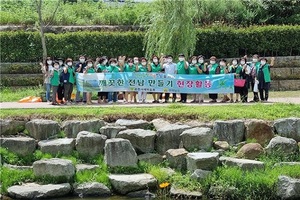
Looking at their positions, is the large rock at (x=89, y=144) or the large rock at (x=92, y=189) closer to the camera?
the large rock at (x=92, y=189)

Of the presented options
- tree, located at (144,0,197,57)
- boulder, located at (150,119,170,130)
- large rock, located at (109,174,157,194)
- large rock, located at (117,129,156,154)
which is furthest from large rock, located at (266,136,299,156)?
tree, located at (144,0,197,57)

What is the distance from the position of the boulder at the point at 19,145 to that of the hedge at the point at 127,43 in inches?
509

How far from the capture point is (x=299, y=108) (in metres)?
16.8

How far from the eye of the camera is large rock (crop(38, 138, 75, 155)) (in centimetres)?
1550

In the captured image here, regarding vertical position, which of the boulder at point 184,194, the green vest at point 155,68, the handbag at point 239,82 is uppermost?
the green vest at point 155,68

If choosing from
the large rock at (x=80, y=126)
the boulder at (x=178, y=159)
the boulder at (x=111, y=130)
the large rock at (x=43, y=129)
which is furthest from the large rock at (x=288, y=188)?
the large rock at (x=43, y=129)

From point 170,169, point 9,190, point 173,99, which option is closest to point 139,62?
point 173,99

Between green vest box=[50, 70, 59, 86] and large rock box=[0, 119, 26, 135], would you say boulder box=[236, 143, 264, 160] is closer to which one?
large rock box=[0, 119, 26, 135]

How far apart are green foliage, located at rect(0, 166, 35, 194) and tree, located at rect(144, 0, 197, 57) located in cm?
1145

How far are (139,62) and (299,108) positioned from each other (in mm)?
6054

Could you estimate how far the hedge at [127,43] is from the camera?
28281 millimetres

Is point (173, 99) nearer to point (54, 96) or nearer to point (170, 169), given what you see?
point (54, 96)

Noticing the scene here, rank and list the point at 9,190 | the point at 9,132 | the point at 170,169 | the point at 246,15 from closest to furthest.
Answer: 1. the point at 9,190
2. the point at 170,169
3. the point at 9,132
4. the point at 246,15

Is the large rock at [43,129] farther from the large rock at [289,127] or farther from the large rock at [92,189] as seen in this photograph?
the large rock at [289,127]
